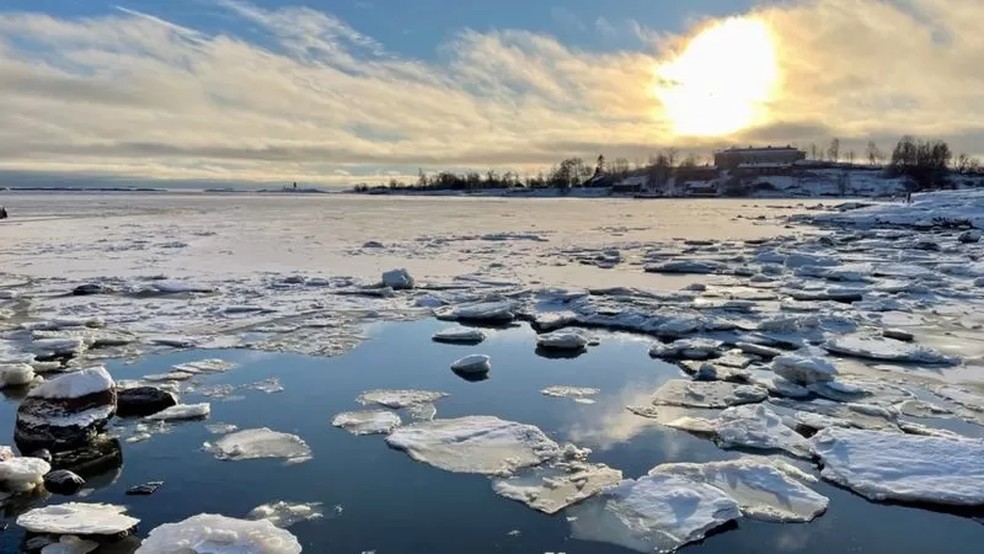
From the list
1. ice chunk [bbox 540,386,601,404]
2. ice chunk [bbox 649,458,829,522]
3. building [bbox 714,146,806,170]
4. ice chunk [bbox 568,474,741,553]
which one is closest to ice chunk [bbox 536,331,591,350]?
ice chunk [bbox 540,386,601,404]

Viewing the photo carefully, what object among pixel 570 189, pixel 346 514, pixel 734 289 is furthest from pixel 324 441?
pixel 570 189

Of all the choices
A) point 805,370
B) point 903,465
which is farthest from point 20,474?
point 805,370

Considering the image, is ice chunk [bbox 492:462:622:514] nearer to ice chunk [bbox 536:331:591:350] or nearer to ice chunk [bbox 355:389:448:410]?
ice chunk [bbox 355:389:448:410]

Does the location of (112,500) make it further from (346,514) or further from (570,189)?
(570,189)

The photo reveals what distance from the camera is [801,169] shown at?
10681 centimetres

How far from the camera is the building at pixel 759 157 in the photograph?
369 feet

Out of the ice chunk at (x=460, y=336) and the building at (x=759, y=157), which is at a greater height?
the building at (x=759, y=157)

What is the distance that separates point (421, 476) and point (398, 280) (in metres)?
7.79

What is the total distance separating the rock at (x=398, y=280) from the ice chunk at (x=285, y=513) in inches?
318

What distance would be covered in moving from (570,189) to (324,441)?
10522 cm

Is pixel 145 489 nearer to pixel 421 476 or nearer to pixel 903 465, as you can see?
pixel 421 476

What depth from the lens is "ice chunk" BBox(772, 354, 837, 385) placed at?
6.44m

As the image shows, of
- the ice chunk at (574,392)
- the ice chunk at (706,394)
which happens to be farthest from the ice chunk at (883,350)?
the ice chunk at (574,392)

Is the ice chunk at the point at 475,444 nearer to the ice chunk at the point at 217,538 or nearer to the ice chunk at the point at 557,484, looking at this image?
the ice chunk at the point at 557,484
